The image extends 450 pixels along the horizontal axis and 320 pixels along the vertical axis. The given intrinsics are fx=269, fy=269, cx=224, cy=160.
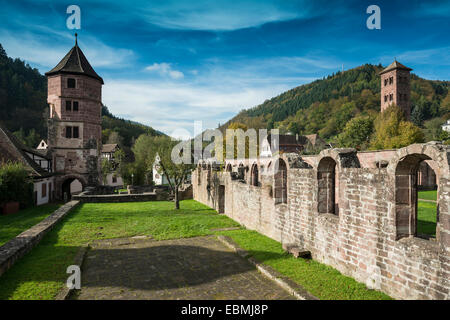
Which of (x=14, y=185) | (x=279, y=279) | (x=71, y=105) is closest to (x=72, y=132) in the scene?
(x=71, y=105)

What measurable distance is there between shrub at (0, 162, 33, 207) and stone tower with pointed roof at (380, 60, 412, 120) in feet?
210

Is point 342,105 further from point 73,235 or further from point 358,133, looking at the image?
point 73,235

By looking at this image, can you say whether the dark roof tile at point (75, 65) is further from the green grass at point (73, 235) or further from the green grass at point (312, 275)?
the green grass at point (312, 275)

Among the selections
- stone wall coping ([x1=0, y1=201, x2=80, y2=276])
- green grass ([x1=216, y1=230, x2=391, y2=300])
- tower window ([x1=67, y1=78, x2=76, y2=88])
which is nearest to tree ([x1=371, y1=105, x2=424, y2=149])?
green grass ([x1=216, y1=230, x2=391, y2=300])

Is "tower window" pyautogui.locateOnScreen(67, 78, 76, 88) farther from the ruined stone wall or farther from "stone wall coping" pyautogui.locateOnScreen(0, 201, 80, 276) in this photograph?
the ruined stone wall

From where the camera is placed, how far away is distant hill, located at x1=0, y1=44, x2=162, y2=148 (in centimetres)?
7169

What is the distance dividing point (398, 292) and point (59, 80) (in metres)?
28.3

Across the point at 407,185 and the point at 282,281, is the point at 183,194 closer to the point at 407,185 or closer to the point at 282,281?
the point at 282,281

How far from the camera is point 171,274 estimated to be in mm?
6930

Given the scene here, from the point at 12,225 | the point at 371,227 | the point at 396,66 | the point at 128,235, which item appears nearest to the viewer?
the point at 371,227

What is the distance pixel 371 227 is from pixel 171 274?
492 cm

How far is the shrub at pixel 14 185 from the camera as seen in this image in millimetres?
16706
